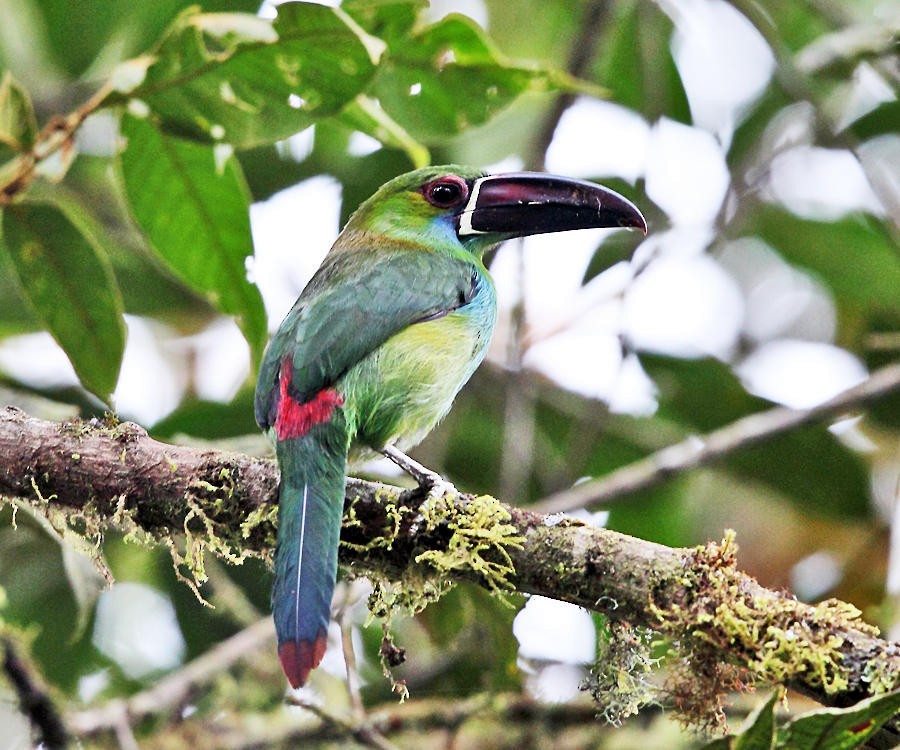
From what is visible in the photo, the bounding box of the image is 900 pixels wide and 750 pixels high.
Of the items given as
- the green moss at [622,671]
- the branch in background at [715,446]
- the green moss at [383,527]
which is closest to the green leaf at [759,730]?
the green moss at [622,671]

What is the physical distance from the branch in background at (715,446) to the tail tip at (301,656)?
5.66ft

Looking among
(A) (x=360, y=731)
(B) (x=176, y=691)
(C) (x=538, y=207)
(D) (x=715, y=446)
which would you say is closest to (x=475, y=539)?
(A) (x=360, y=731)

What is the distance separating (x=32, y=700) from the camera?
2.92 metres

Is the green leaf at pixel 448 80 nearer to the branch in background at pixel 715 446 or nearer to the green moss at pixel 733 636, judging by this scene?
the branch in background at pixel 715 446

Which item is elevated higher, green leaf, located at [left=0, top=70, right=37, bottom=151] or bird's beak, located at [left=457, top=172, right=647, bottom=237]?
green leaf, located at [left=0, top=70, right=37, bottom=151]

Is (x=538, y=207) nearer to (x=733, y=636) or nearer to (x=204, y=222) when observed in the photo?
(x=204, y=222)

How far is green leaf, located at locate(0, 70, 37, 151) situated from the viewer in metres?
3.07

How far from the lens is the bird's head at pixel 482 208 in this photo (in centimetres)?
365

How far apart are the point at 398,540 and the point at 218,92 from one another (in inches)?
50.1

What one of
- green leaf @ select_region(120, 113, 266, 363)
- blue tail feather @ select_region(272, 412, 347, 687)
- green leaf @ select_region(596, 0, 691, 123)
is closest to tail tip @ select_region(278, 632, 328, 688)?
blue tail feather @ select_region(272, 412, 347, 687)

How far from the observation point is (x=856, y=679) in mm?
2070

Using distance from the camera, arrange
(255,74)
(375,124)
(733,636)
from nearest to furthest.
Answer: (733,636)
(255,74)
(375,124)

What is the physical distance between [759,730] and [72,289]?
85.3 inches

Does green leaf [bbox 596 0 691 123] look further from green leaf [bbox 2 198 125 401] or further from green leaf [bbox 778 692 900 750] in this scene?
green leaf [bbox 778 692 900 750]
